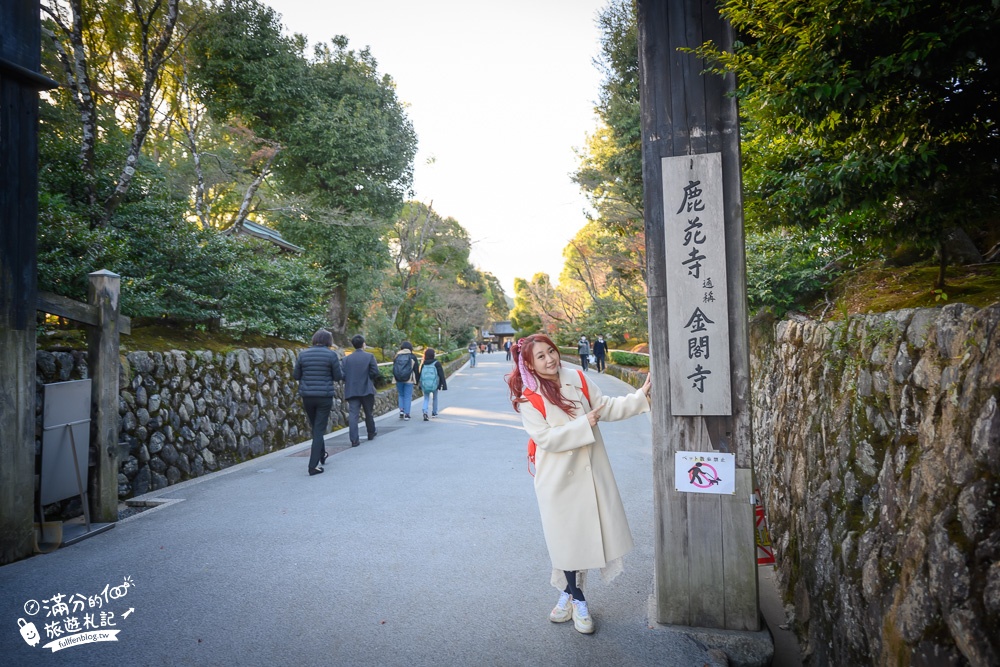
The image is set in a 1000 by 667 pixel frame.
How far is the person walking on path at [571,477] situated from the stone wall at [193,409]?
4.86 meters

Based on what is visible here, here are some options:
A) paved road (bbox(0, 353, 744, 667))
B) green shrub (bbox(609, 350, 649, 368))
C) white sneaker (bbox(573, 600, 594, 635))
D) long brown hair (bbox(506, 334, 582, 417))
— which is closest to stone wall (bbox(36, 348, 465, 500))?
paved road (bbox(0, 353, 744, 667))

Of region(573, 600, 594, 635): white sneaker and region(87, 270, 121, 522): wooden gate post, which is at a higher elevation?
region(87, 270, 121, 522): wooden gate post

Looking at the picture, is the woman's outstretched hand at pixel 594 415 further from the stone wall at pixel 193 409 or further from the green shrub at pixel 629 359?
the green shrub at pixel 629 359

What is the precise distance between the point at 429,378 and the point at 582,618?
943 centimetres

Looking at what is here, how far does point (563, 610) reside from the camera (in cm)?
332

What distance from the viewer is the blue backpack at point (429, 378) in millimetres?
12367

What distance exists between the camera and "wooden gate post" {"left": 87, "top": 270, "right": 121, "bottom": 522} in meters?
5.23

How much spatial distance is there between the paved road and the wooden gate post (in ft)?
1.16

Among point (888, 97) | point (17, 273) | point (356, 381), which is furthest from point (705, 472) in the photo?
point (356, 381)

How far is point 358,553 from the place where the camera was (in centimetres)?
443

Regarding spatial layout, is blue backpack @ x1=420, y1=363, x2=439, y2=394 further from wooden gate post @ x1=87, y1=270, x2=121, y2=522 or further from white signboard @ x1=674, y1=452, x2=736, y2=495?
white signboard @ x1=674, y1=452, x2=736, y2=495

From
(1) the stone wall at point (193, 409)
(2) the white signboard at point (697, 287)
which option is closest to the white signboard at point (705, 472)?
(2) the white signboard at point (697, 287)

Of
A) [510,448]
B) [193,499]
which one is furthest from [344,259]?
[193,499]

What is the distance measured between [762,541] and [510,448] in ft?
15.7
